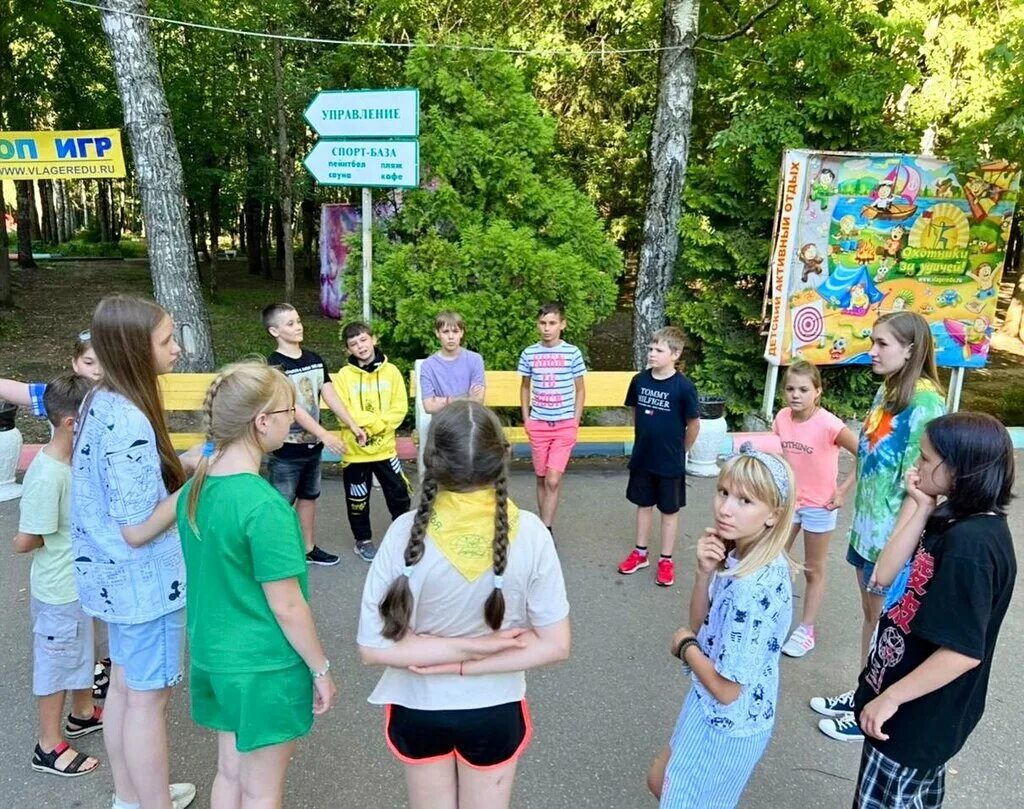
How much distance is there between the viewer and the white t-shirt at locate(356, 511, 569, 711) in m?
1.76

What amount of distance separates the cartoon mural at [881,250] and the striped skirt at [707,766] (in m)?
5.88

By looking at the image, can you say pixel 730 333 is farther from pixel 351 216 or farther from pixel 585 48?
pixel 351 216

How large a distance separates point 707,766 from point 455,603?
906 mm

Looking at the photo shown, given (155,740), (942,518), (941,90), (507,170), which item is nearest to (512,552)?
(942,518)

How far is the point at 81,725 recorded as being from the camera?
9.93 ft

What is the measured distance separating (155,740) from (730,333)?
22.6ft

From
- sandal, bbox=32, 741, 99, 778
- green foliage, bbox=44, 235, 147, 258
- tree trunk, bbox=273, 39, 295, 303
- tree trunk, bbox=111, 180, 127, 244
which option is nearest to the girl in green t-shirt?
sandal, bbox=32, 741, 99, 778

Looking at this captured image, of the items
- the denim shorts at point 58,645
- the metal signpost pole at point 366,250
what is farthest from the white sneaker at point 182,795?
the metal signpost pole at point 366,250

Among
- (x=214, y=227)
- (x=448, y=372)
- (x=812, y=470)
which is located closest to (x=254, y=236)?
(x=214, y=227)

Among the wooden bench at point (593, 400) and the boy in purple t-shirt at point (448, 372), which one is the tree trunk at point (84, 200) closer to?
the wooden bench at point (593, 400)

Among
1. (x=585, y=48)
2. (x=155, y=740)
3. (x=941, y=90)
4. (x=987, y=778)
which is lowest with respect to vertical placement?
(x=987, y=778)

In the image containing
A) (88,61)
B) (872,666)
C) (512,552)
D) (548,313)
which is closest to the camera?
(512,552)

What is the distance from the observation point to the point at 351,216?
50.6 ft

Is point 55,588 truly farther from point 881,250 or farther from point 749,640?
point 881,250
